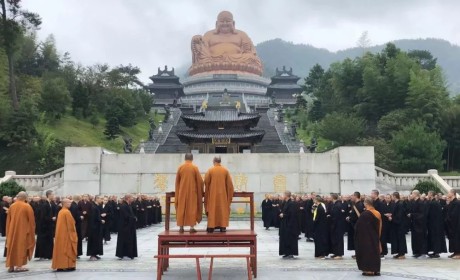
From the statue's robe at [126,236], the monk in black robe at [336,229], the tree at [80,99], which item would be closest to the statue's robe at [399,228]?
the monk in black robe at [336,229]

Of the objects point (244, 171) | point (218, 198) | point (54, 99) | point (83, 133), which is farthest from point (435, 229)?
point (54, 99)

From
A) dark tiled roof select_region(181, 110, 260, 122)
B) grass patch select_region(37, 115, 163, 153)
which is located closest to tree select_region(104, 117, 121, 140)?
grass patch select_region(37, 115, 163, 153)

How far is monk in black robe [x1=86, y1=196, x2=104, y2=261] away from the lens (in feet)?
32.9

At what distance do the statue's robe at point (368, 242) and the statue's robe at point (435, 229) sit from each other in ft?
9.98

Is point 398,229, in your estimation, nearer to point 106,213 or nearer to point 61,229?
point 61,229

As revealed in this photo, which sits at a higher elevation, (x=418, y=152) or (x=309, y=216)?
(x=418, y=152)

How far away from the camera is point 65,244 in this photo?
8328 millimetres

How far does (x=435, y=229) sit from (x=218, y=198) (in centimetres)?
564

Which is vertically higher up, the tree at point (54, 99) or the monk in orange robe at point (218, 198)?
the tree at point (54, 99)

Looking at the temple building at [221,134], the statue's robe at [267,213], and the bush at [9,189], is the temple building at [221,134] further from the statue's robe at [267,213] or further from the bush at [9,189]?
the bush at [9,189]

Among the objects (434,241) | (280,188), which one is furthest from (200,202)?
(280,188)

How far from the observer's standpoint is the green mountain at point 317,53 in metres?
156

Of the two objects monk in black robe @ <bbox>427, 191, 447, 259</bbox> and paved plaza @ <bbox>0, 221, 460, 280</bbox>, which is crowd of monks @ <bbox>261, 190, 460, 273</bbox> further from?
paved plaza @ <bbox>0, 221, 460, 280</bbox>

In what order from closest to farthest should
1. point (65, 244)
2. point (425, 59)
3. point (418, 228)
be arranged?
point (65, 244) → point (418, 228) → point (425, 59)
